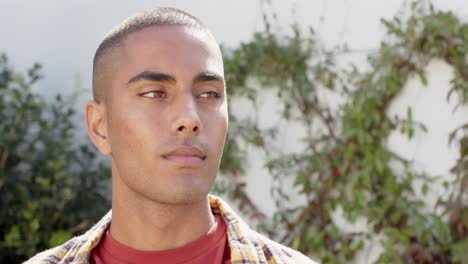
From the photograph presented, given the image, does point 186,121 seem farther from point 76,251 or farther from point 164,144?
point 76,251

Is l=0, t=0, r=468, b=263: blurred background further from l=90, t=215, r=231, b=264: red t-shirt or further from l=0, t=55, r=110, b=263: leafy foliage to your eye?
l=90, t=215, r=231, b=264: red t-shirt

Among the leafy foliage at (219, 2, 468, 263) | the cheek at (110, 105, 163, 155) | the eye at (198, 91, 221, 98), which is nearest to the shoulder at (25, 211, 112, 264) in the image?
the cheek at (110, 105, 163, 155)

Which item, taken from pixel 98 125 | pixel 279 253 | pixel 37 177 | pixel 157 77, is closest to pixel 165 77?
pixel 157 77

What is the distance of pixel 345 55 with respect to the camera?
4.20 m

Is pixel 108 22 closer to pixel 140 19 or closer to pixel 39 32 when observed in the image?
pixel 39 32

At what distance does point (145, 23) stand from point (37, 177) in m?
2.78

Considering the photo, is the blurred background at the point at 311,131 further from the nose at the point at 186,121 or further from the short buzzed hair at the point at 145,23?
the nose at the point at 186,121

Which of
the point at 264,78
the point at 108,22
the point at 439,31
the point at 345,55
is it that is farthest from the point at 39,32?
the point at 439,31

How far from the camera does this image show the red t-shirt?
1.92 meters

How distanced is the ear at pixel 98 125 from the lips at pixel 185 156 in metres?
0.27

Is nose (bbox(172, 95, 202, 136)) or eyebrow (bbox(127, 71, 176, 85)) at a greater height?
eyebrow (bbox(127, 71, 176, 85))

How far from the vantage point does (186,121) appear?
1.83 m

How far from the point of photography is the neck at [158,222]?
1918 mm

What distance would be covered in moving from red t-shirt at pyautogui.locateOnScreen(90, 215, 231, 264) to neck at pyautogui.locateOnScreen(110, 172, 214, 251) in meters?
0.02
